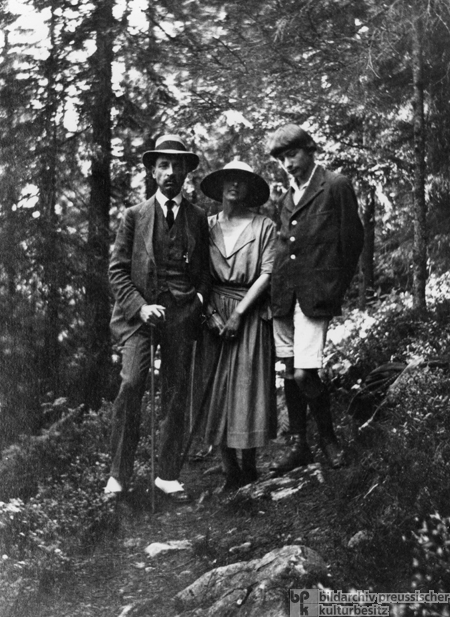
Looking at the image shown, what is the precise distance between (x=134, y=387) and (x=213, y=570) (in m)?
1.87

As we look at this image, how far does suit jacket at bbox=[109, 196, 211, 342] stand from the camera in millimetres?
6449

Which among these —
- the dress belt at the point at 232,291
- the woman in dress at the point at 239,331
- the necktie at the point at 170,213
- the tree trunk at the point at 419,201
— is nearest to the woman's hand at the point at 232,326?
the woman in dress at the point at 239,331

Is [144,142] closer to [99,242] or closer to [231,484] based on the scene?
[99,242]

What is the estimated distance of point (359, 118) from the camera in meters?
A: 8.40

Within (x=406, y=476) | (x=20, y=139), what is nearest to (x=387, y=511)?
(x=406, y=476)

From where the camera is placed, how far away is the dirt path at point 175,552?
16.0ft

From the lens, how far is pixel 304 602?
408cm

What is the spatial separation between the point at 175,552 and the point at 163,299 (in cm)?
194

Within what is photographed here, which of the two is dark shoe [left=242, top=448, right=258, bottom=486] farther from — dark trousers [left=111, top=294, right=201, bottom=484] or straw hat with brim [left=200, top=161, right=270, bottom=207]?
straw hat with brim [left=200, top=161, right=270, bottom=207]

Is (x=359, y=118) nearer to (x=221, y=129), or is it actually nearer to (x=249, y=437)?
(x=221, y=129)

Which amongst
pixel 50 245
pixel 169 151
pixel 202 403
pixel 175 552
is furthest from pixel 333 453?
pixel 50 245

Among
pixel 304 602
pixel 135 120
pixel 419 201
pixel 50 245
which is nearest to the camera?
→ pixel 304 602

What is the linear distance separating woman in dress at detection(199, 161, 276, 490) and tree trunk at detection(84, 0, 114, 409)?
2.43m

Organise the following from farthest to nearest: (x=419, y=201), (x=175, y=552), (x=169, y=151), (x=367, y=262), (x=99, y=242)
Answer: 1. (x=367, y=262)
2. (x=99, y=242)
3. (x=419, y=201)
4. (x=169, y=151)
5. (x=175, y=552)
